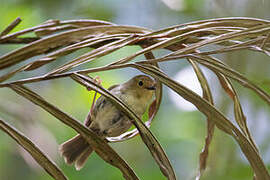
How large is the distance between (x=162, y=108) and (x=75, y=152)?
239cm

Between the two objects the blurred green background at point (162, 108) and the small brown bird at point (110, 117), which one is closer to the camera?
the small brown bird at point (110, 117)

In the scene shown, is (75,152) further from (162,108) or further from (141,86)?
(162,108)

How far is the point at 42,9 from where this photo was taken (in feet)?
12.0

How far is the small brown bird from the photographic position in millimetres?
1478

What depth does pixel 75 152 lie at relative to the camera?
1.54 meters

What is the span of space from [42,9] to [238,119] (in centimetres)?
292

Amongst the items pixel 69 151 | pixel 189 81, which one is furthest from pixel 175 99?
pixel 69 151

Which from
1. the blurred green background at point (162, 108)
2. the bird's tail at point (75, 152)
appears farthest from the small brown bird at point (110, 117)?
the blurred green background at point (162, 108)

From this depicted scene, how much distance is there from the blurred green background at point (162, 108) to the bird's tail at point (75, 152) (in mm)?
1095

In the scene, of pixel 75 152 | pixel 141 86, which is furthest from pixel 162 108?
pixel 75 152

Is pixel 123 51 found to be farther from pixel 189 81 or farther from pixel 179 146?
pixel 179 146

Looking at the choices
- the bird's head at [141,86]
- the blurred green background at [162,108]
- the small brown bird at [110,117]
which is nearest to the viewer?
the small brown bird at [110,117]

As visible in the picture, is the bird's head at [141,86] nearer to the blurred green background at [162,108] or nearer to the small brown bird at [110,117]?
the small brown bird at [110,117]

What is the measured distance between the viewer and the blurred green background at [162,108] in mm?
2809
